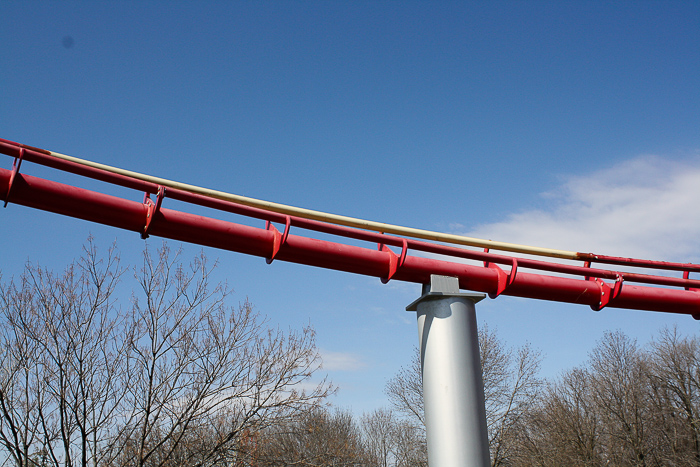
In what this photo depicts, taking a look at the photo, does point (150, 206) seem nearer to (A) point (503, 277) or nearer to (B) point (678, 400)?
(A) point (503, 277)

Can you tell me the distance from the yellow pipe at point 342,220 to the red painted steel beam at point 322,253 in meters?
0.27

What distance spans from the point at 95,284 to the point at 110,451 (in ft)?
12.1

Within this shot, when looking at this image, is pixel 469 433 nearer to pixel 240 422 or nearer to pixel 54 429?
pixel 240 422

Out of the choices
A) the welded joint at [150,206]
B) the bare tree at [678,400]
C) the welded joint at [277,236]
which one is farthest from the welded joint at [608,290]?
the bare tree at [678,400]

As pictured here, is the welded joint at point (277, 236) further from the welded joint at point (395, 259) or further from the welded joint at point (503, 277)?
the welded joint at point (503, 277)

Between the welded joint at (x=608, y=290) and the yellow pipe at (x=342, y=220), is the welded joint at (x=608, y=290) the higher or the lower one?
the lower one

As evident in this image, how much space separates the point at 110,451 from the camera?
38.6 ft

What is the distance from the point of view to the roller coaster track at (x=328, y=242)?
17.2 feet

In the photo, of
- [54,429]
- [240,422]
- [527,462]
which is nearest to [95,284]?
[54,429]

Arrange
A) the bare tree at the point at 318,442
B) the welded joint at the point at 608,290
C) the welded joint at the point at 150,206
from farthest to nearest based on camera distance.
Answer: the bare tree at the point at 318,442, the welded joint at the point at 608,290, the welded joint at the point at 150,206

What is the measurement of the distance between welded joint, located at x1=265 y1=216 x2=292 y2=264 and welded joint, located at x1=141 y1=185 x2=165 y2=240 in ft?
3.78

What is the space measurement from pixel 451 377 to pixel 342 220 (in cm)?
207

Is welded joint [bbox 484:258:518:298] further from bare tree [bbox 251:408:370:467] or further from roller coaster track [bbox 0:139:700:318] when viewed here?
bare tree [bbox 251:408:370:467]

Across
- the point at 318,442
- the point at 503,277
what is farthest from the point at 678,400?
the point at 503,277
